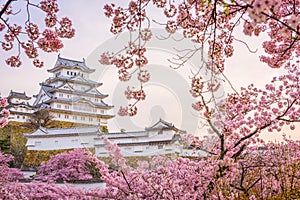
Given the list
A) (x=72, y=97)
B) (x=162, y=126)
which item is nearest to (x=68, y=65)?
(x=72, y=97)

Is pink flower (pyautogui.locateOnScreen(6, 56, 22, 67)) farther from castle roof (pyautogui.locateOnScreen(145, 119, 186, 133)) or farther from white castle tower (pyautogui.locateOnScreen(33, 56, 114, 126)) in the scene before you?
white castle tower (pyautogui.locateOnScreen(33, 56, 114, 126))

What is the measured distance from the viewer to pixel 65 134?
66.3ft

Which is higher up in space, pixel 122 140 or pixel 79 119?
pixel 79 119

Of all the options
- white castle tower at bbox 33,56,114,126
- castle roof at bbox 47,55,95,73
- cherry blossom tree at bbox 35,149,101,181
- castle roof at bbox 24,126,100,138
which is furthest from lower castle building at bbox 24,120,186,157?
castle roof at bbox 47,55,95,73

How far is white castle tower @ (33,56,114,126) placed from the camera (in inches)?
1064

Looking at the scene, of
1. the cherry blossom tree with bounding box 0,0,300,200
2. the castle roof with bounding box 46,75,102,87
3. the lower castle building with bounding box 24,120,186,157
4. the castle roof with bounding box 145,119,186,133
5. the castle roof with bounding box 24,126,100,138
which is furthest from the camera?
the castle roof with bounding box 46,75,102,87

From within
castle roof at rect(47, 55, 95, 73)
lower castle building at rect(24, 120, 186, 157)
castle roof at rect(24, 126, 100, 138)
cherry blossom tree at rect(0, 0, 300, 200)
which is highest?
castle roof at rect(47, 55, 95, 73)

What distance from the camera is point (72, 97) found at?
1117 inches

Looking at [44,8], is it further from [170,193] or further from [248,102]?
[248,102]

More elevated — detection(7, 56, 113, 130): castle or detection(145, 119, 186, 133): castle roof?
detection(7, 56, 113, 130): castle

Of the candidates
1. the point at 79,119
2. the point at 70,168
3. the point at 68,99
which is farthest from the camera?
the point at 68,99

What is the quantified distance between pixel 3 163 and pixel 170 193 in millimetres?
13848

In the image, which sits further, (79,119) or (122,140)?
(79,119)

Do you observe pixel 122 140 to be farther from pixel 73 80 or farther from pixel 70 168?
pixel 73 80
